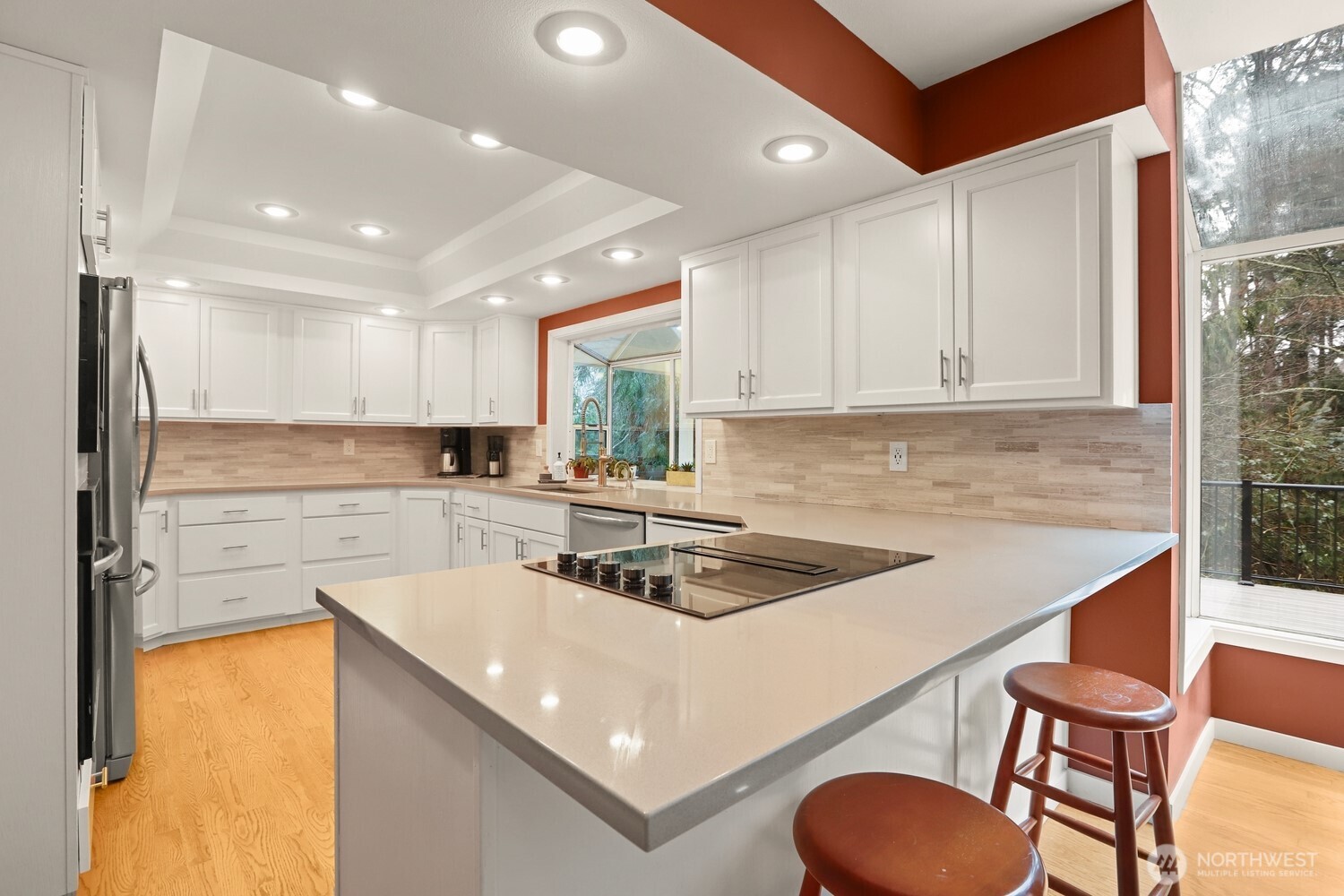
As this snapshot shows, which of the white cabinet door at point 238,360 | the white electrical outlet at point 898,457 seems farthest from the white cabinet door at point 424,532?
the white electrical outlet at point 898,457

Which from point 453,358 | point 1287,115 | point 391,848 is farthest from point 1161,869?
point 453,358

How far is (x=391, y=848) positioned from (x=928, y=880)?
0.83 meters

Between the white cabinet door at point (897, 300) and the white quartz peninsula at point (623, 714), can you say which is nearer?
the white quartz peninsula at point (623, 714)

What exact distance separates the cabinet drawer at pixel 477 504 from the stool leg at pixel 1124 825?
3.41 meters

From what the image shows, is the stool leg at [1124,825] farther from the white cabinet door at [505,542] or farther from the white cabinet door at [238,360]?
the white cabinet door at [238,360]

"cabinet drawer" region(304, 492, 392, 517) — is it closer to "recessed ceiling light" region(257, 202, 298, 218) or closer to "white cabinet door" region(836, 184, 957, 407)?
"recessed ceiling light" region(257, 202, 298, 218)

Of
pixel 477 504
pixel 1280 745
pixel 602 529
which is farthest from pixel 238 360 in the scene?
pixel 1280 745

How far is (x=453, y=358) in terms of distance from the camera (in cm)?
486

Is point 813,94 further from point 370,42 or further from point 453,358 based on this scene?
point 453,358

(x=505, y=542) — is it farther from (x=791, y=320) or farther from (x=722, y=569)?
(x=722, y=569)

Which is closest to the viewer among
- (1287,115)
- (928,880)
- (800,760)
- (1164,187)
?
(800,760)

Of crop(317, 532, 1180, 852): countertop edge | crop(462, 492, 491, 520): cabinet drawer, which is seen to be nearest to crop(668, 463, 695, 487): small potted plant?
crop(462, 492, 491, 520): cabinet drawer

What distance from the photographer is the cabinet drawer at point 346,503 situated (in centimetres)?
422

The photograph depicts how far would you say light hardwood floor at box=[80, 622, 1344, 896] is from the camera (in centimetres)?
175
